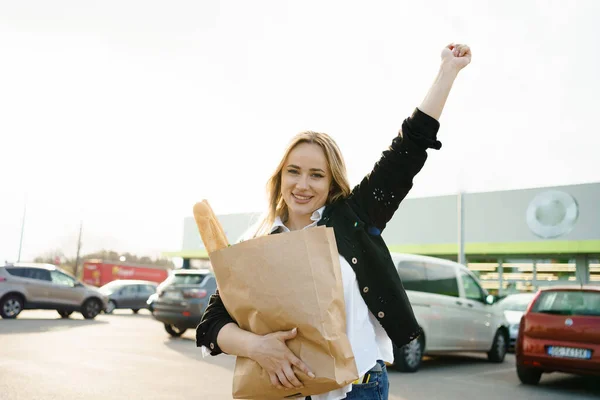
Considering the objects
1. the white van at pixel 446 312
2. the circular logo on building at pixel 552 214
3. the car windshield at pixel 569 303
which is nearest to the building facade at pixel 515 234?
the circular logo on building at pixel 552 214

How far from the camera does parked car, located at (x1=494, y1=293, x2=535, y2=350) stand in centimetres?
1354

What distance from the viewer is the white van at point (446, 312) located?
9.43m

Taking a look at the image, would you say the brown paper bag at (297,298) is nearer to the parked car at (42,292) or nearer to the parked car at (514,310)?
the parked car at (514,310)

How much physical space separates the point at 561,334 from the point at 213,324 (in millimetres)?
7208

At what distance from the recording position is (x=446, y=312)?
10.1 metres

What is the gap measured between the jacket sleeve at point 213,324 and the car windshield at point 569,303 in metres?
7.20

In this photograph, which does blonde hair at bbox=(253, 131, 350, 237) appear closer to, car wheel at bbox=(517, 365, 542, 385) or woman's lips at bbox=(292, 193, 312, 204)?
woman's lips at bbox=(292, 193, 312, 204)

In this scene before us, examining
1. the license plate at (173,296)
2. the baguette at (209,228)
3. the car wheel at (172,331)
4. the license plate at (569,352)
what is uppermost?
the baguette at (209,228)

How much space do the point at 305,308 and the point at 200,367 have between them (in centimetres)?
769

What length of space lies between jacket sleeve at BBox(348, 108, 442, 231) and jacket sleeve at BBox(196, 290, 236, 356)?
0.58 meters

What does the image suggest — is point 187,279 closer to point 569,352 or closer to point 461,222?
point 569,352

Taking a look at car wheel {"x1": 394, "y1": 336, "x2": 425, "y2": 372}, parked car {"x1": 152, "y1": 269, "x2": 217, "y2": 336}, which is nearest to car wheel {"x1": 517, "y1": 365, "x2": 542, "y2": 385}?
car wheel {"x1": 394, "y1": 336, "x2": 425, "y2": 372}

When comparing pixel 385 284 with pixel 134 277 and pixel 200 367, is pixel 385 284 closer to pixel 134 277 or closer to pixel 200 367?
pixel 200 367

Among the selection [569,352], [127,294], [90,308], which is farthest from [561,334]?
[127,294]
